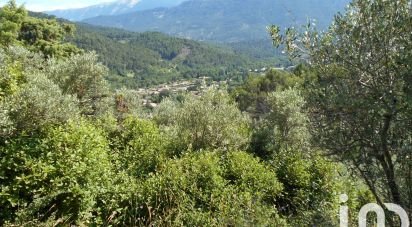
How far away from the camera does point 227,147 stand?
1325 cm

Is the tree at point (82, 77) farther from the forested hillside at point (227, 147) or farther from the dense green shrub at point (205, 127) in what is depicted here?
the dense green shrub at point (205, 127)

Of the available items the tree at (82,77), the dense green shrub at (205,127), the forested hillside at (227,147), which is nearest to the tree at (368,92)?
the forested hillside at (227,147)

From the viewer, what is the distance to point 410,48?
17.9 feet

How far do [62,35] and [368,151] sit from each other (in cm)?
3479

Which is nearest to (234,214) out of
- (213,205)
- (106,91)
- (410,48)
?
(213,205)

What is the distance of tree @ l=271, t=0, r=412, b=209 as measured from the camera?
565 centimetres

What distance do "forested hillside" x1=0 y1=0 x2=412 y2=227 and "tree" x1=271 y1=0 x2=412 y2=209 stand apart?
0.02 metres

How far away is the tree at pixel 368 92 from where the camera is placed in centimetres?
565

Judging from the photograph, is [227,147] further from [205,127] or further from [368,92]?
[368,92]

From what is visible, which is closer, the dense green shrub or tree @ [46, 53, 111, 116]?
the dense green shrub

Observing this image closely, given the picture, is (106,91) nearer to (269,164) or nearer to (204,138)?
(204,138)

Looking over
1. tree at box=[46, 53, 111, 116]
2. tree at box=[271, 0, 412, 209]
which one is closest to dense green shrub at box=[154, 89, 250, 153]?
tree at box=[46, 53, 111, 116]

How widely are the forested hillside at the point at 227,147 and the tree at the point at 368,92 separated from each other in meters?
0.02

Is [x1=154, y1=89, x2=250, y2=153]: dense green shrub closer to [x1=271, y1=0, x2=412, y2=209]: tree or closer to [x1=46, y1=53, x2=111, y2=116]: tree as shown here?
[x1=46, y1=53, x2=111, y2=116]: tree
